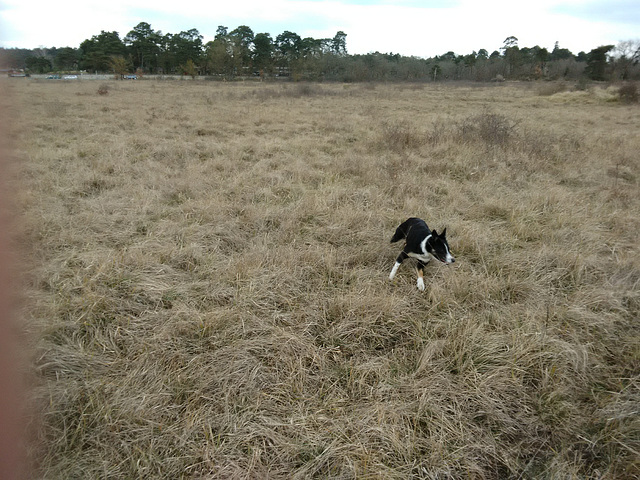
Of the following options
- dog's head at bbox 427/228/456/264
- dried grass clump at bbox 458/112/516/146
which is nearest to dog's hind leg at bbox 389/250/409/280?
dog's head at bbox 427/228/456/264

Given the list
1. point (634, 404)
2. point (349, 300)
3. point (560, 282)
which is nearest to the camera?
point (634, 404)

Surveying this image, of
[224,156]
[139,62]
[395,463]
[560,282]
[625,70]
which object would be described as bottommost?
[395,463]

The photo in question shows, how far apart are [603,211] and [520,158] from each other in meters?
2.68

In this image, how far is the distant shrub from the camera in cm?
1925

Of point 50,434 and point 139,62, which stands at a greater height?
point 139,62

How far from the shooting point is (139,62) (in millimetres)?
59531

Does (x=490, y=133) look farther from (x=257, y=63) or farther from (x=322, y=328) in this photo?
(x=257, y=63)

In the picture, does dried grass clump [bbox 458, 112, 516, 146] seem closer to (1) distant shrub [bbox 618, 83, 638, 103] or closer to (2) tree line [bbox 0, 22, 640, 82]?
(1) distant shrub [bbox 618, 83, 638, 103]

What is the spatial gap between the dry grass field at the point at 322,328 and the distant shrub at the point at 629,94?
19.2 meters

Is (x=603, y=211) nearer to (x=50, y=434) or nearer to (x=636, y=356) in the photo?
(x=636, y=356)

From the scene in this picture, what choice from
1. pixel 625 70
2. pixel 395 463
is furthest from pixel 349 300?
pixel 625 70

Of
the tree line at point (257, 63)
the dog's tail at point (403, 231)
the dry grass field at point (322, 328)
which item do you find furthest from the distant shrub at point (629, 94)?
the tree line at point (257, 63)

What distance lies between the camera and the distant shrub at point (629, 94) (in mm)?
19250

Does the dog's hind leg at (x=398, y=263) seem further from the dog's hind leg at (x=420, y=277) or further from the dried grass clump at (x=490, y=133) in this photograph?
the dried grass clump at (x=490, y=133)
